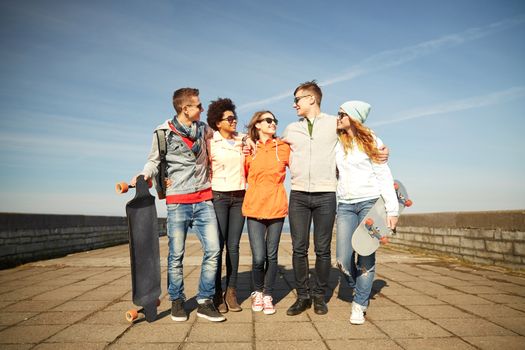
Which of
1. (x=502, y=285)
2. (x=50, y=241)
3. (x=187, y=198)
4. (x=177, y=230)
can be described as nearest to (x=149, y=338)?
(x=177, y=230)

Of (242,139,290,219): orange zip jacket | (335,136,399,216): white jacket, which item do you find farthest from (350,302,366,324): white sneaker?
(242,139,290,219): orange zip jacket

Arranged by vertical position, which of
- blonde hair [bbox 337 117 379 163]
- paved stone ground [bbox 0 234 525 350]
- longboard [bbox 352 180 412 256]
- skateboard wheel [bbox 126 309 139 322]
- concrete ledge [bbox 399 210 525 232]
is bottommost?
paved stone ground [bbox 0 234 525 350]

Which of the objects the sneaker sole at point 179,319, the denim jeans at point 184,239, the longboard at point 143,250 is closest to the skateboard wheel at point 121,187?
the longboard at point 143,250

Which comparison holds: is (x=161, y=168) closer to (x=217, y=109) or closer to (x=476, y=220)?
(x=217, y=109)

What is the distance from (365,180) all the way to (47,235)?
7738 mm

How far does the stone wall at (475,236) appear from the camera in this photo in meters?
5.67

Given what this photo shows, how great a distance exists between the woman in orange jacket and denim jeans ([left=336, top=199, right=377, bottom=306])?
56cm

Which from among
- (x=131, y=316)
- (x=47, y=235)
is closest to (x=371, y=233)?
(x=131, y=316)

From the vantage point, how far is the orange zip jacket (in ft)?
11.0

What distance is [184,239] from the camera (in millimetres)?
3352

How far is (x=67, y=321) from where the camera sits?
10.7 ft

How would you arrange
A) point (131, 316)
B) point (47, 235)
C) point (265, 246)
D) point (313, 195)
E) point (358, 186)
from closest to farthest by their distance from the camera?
point (131, 316), point (358, 186), point (313, 195), point (265, 246), point (47, 235)

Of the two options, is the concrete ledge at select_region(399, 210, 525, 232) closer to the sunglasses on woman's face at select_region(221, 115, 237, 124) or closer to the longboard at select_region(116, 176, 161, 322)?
the sunglasses on woman's face at select_region(221, 115, 237, 124)

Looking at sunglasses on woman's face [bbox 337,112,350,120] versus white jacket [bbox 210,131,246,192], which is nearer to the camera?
sunglasses on woman's face [bbox 337,112,350,120]
